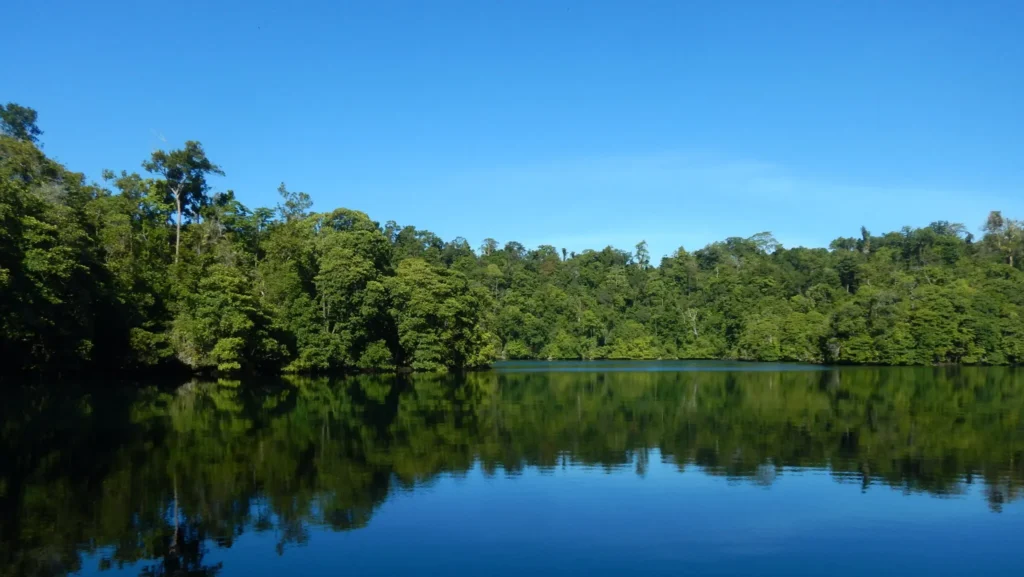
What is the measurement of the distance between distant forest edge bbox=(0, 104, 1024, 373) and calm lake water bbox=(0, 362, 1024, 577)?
17648 mm

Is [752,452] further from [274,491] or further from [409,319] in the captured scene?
[409,319]

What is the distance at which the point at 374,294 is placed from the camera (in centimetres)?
6031

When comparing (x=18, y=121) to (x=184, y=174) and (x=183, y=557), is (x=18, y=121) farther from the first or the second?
(x=183, y=557)

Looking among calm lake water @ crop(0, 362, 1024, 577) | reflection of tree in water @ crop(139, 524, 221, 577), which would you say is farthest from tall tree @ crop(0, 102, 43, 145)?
reflection of tree in water @ crop(139, 524, 221, 577)

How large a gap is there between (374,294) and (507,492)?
46.6 m

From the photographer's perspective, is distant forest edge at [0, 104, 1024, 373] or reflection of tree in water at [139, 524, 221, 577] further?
distant forest edge at [0, 104, 1024, 373]

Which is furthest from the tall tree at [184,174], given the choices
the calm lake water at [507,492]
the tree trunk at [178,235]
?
the calm lake water at [507,492]

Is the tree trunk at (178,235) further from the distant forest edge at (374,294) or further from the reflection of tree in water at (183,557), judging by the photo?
the reflection of tree in water at (183,557)

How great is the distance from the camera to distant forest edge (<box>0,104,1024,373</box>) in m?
44.2

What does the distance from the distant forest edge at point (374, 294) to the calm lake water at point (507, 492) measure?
17648 mm

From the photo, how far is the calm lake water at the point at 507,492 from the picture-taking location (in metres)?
10.9

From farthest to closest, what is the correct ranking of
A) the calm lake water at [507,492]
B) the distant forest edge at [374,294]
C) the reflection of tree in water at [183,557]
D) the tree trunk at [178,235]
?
the tree trunk at [178,235] → the distant forest edge at [374,294] → the calm lake water at [507,492] → the reflection of tree in water at [183,557]

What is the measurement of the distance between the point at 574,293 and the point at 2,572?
116082 millimetres

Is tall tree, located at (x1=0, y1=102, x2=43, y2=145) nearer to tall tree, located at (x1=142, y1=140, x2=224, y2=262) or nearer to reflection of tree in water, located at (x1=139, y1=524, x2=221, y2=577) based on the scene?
tall tree, located at (x1=142, y1=140, x2=224, y2=262)
